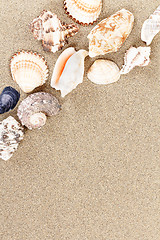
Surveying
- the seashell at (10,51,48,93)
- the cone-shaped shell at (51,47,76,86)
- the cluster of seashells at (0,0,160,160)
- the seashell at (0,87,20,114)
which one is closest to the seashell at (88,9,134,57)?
the cluster of seashells at (0,0,160,160)

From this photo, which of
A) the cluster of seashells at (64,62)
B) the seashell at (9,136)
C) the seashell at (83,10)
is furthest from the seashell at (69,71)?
the seashell at (9,136)

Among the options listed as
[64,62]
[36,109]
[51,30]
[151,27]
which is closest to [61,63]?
[64,62]

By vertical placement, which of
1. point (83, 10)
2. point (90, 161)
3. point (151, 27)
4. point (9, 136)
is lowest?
point (90, 161)

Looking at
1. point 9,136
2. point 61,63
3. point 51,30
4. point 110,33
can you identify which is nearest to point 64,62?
point 61,63

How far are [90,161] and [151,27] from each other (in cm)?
76

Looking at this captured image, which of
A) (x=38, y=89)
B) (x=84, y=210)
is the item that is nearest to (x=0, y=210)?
(x=84, y=210)

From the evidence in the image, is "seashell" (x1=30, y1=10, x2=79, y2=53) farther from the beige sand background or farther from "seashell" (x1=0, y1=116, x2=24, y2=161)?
"seashell" (x1=0, y1=116, x2=24, y2=161)

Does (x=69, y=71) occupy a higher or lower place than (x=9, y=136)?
higher

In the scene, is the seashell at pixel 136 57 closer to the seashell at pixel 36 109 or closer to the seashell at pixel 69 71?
the seashell at pixel 69 71

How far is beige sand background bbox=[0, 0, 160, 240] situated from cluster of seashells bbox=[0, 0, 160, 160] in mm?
41

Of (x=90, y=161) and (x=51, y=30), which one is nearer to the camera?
(x=51, y=30)

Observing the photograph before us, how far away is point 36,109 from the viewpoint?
4.31 feet

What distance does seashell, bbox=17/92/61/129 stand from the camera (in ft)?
4.27

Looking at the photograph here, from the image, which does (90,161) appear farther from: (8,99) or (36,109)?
(8,99)
